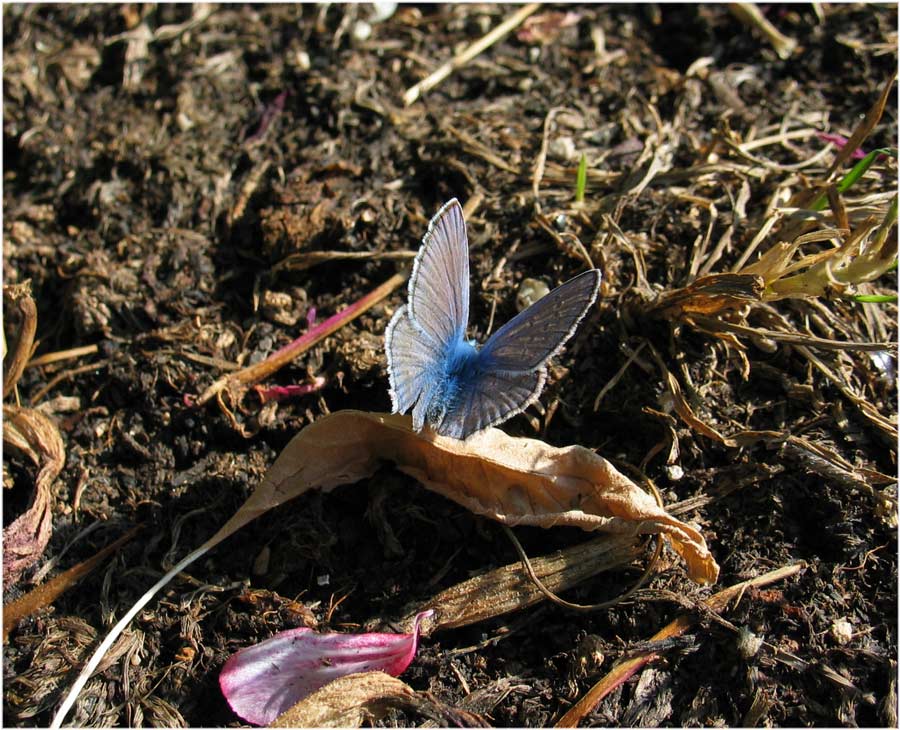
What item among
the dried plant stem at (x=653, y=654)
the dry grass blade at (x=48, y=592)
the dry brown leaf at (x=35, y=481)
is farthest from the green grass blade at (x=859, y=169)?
the dry brown leaf at (x=35, y=481)

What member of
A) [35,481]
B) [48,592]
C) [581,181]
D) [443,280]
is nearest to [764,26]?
[581,181]

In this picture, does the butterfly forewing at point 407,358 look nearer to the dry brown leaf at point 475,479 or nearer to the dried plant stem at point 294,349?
the dry brown leaf at point 475,479

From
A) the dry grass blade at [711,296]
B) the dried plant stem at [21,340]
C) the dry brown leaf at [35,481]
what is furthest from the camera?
the dried plant stem at [21,340]

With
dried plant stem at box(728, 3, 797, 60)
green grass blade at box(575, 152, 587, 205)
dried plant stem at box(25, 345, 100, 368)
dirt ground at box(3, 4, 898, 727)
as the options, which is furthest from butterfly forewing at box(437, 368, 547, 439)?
dried plant stem at box(728, 3, 797, 60)

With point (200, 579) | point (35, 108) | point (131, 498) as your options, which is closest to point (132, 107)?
point (35, 108)

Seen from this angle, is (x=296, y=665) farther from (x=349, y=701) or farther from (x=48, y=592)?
(x=48, y=592)

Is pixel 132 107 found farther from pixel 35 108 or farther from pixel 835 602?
pixel 835 602
